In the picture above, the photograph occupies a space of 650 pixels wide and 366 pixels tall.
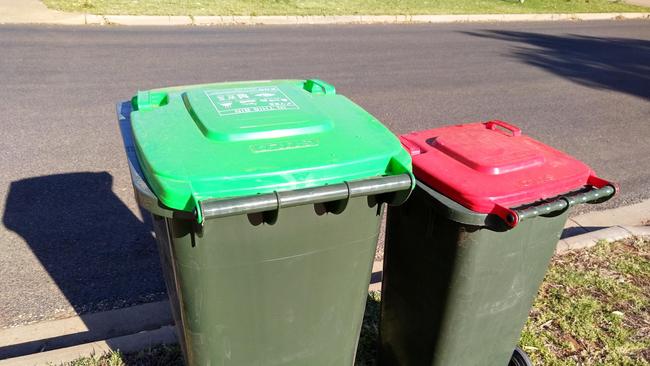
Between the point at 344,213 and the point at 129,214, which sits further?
the point at 129,214

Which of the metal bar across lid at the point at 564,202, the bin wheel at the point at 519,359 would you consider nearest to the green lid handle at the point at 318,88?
the metal bar across lid at the point at 564,202

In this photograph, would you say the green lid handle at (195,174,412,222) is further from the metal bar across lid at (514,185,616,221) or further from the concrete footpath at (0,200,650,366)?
the concrete footpath at (0,200,650,366)

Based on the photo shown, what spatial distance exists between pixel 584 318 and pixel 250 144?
7.84 ft

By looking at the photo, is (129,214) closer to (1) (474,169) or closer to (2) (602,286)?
(1) (474,169)

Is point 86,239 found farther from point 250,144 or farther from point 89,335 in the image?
point 250,144

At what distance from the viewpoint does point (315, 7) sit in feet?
41.7

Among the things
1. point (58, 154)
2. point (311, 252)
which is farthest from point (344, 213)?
point (58, 154)

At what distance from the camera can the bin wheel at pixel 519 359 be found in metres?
2.49

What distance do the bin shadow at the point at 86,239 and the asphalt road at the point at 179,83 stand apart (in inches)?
0.5

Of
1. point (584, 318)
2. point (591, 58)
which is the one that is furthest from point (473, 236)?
point (591, 58)

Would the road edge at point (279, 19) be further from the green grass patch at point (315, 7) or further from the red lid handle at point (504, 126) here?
the red lid handle at point (504, 126)

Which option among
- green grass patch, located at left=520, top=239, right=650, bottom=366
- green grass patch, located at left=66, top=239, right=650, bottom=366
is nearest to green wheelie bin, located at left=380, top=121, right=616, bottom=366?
green grass patch, located at left=66, top=239, right=650, bottom=366

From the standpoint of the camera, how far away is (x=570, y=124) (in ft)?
21.2

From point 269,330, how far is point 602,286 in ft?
7.97
